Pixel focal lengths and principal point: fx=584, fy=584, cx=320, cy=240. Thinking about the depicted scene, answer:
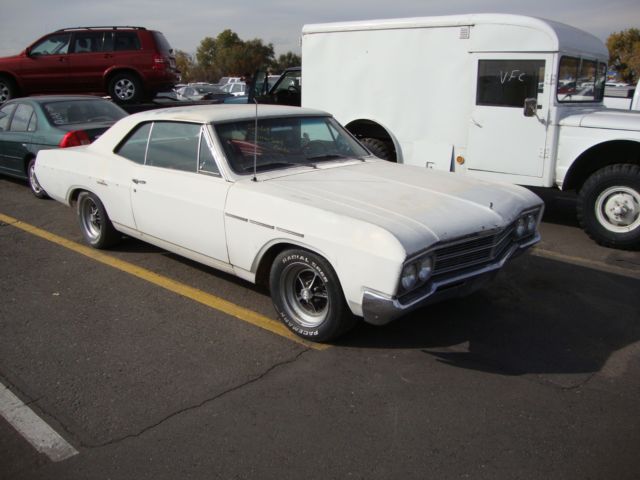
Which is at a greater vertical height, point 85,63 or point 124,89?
point 85,63

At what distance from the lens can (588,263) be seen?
5.64 metres

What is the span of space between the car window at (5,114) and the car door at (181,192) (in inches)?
187

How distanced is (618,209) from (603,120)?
0.97 meters

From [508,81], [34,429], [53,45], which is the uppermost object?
[53,45]

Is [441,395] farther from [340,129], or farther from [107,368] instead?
[340,129]

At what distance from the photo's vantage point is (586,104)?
23.5 ft

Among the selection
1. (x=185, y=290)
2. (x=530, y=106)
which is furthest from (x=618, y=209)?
(x=185, y=290)

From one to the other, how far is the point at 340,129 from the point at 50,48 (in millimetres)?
9731

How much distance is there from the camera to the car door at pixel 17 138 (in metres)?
8.06

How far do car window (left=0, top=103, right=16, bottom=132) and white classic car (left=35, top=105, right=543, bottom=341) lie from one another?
3.79m

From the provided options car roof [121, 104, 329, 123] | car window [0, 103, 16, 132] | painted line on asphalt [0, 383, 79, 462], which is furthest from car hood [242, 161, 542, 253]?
car window [0, 103, 16, 132]

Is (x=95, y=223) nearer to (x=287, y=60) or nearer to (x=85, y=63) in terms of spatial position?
(x=85, y=63)

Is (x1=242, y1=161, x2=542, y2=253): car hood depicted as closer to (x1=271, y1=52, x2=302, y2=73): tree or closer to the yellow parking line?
the yellow parking line

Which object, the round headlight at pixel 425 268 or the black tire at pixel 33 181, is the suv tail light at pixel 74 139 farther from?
the round headlight at pixel 425 268
